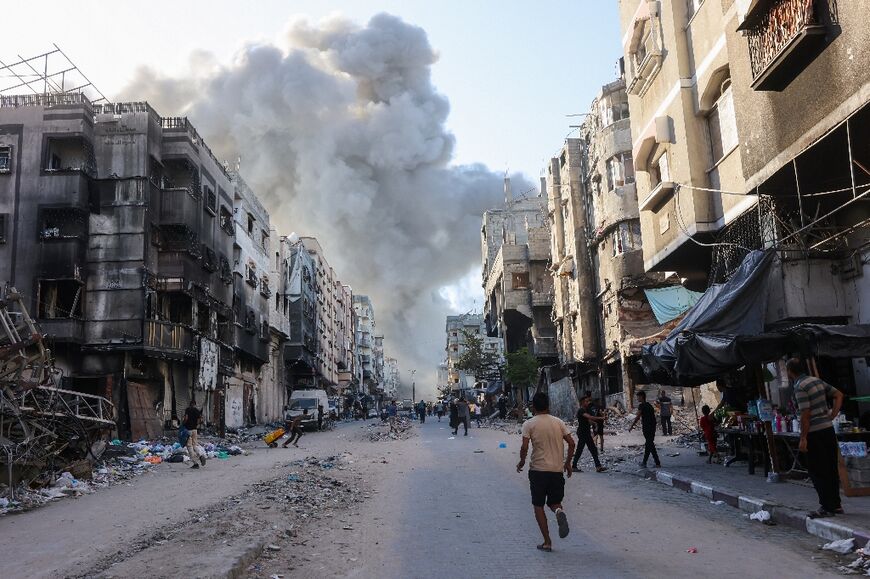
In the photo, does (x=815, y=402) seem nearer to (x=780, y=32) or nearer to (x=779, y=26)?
(x=780, y=32)

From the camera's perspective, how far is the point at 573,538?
24.8 feet

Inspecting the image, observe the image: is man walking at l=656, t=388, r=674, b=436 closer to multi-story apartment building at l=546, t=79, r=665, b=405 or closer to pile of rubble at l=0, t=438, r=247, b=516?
multi-story apartment building at l=546, t=79, r=665, b=405

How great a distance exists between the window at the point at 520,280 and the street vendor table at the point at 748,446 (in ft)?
134

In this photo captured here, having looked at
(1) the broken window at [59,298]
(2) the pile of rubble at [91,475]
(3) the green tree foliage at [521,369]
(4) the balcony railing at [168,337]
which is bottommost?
(2) the pile of rubble at [91,475]

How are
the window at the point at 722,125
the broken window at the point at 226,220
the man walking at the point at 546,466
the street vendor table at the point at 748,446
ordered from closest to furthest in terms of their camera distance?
the man walking at the point at 546,466
the street vendor table at the point at 748,446
the window at the point at 722,125
the broken window at the point at 226,220

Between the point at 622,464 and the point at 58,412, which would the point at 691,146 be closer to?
the point at 622,464

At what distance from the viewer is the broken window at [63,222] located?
2991 centimetres

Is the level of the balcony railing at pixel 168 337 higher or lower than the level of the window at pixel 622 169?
lower

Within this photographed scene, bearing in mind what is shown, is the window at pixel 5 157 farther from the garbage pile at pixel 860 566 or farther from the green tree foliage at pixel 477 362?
the green tree foliage at pixel 477 362

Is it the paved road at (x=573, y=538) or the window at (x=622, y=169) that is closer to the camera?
the paved road at (x=573, y=538)

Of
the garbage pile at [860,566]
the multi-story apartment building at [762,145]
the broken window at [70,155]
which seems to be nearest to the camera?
the garbage pile at [860,566]

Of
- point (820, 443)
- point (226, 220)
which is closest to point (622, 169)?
point (226, 220)

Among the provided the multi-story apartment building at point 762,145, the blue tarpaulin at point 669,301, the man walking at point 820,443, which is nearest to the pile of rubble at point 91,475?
the man walking at point 820,443

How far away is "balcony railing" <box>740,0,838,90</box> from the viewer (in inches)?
388
